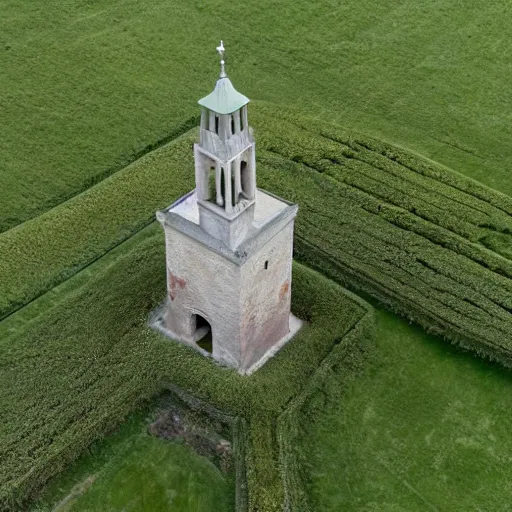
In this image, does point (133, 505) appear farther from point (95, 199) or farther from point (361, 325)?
point (95, 199)

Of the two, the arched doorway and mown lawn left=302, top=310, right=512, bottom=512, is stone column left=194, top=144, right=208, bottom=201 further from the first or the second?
mown lawn left=302, top=310, right=512, bottom=512

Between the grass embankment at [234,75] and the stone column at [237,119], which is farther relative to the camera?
the grass embankment at [234,75]

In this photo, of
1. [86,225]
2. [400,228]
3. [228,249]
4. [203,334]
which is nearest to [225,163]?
[228,249]

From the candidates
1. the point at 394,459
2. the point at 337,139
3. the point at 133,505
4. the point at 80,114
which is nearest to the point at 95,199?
the point at 80,114

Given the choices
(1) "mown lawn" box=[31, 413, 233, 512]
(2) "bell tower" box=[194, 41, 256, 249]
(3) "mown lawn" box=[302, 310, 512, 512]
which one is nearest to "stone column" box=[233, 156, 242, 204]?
(2) "bell tower" box=[194, 41, 256, 249]

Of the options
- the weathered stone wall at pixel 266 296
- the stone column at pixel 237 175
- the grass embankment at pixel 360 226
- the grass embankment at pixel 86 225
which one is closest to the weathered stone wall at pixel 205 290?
the weathered stone wall at pixel 266 296

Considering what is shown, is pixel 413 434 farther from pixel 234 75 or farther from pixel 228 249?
pixel 234 75

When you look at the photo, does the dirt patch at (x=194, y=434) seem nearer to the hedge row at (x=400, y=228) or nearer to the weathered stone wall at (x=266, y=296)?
the weathered stone wall at (x=266, y=296)
